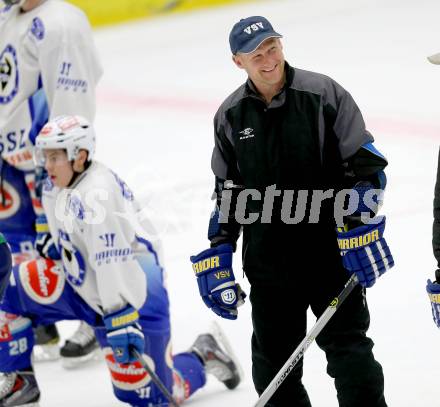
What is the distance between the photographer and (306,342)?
3.35m

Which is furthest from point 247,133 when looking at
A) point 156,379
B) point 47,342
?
point 47,342

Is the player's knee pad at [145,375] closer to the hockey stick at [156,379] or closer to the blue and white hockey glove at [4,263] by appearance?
the hockey stick at [156,379]

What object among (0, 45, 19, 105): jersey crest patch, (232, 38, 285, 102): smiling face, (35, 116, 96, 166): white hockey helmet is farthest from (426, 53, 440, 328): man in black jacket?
(0, 45, 19, 105): jersey crest patch

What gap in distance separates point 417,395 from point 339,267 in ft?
2.70

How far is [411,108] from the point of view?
714 centimetres

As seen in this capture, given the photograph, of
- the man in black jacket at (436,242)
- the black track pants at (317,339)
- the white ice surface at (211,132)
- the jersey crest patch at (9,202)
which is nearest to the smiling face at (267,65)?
the man in black jacket at (436,242)

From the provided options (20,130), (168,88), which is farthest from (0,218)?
(168,88)

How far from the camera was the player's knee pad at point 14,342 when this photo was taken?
13.7 feet

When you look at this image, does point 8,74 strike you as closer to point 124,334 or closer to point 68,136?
point 68,136

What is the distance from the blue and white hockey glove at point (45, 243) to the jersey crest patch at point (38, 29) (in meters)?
0.72

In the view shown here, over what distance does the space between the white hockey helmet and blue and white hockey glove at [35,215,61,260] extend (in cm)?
40

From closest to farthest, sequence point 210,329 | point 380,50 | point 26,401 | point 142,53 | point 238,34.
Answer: point 238,34, point 26,401, point 210,329, point 380,50, point 142,53

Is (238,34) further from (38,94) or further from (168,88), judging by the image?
(168,88)

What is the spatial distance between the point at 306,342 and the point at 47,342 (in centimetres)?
180
